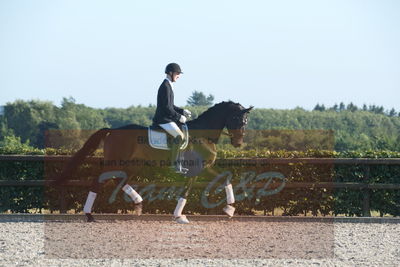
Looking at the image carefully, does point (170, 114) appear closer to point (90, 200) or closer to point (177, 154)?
point (177, 154)

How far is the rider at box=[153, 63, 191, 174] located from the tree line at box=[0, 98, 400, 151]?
26305mm

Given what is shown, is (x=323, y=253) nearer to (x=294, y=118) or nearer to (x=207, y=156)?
(x=207, y=156)

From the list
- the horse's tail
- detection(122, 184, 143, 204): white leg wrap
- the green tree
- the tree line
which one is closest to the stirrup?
detection(122, 184, 143, 204): white leg wrap

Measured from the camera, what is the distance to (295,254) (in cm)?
888

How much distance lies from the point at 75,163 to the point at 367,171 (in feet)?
20.2

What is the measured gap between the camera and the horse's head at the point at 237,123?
1149 cm

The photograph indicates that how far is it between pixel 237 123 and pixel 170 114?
1.28 metres

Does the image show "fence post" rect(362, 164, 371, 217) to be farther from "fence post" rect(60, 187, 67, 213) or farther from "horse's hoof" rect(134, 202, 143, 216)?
"fence post" rect(60, 187, 67, 213)

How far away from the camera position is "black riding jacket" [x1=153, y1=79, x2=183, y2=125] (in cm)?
1118

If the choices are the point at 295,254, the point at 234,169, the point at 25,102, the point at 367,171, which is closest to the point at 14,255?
the point at 295,254

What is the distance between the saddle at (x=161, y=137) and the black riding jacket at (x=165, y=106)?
0.56 feet

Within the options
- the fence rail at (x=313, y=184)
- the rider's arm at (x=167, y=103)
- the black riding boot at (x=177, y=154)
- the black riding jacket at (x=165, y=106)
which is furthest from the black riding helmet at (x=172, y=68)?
the fence rail at (x=313, y=184)

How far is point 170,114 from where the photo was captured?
441 inches

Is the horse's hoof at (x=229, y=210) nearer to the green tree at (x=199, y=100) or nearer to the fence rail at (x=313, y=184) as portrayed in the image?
the fence rail at (x=313, y=184)
